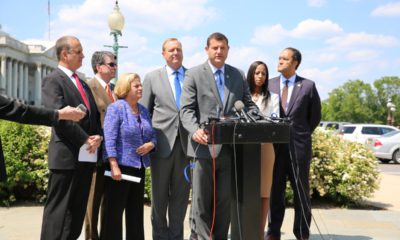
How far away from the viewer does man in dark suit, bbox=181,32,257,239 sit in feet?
15.0

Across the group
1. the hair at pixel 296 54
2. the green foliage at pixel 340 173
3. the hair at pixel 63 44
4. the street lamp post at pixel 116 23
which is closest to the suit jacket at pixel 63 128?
the hair at pixel 63 44

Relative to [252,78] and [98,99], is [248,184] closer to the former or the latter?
[252,78]

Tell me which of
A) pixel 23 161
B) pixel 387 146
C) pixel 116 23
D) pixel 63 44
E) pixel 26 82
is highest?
pixel 26 82

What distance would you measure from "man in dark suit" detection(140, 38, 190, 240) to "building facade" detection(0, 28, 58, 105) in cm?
7818

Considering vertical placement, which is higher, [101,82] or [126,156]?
[101,82]

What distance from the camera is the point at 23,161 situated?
815 centimetres

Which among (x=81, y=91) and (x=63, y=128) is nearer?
(x=63, y=128)

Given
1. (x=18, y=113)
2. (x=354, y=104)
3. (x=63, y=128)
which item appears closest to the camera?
(x=18, y=113)

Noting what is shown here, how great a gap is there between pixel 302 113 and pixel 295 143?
0.39 m

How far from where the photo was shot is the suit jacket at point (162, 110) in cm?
519

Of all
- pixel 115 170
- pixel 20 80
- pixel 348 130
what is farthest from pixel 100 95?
pixel 20 80

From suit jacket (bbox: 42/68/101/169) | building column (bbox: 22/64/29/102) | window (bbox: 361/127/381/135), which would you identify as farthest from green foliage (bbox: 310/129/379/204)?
building column (bbox: 22/64/29/102)

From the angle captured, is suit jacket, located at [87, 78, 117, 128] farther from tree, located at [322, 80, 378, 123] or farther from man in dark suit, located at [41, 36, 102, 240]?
tree, located at [322, 80, 378, 123]

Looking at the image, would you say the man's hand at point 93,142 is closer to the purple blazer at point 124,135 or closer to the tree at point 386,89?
the purple blazer at point 124,135
